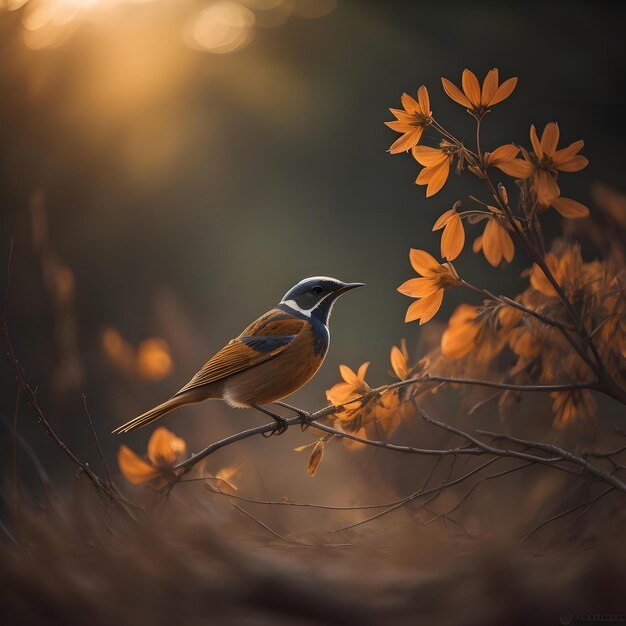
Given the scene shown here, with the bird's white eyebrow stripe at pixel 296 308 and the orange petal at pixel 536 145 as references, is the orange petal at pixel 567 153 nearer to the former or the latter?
the orange petal at pixel 536 145

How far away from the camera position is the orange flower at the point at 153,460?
1.71ft

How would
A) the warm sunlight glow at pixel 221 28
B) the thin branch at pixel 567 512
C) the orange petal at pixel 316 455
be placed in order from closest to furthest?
the thin branch at pixel 567 512
the orange petal at pixel 316 455
the warm sunlight glow at pixel 221 28

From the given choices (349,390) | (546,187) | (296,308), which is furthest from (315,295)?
(546,187)

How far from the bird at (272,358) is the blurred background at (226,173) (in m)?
0.05

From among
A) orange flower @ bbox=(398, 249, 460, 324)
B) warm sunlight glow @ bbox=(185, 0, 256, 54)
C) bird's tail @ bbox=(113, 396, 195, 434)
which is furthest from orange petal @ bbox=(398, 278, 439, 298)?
warm sunlight glow @ bbox=(185, 0, 256, 54)

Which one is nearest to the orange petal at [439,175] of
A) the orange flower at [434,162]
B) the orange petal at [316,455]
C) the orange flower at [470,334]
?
the orange flower at [434,162]

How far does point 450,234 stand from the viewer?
541mm

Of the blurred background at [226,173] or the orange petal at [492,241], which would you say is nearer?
the orange petal at [492,241]

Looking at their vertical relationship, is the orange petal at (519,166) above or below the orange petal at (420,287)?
above

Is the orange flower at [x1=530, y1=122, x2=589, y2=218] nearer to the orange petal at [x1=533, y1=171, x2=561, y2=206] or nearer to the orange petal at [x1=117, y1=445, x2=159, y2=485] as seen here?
the orange petal at [x1=533, y1=171, x2=561, y2=206]

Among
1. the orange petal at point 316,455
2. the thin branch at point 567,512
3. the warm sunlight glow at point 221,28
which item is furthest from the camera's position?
the warm sunlight glow at point 221,28

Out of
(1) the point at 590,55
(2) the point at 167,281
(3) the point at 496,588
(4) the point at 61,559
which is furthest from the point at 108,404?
(1) the point at 590,55

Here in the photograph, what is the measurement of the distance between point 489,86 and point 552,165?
8cm

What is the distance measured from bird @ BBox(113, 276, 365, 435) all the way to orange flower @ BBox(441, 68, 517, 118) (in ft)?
0.60
